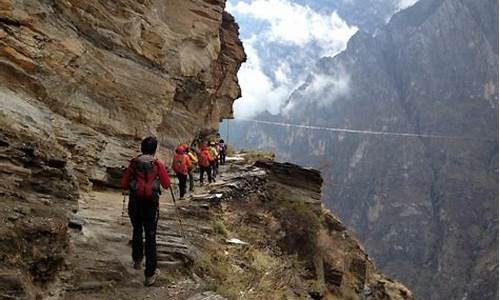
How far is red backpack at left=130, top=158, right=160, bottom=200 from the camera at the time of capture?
8352 mm

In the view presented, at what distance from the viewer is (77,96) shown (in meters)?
16.0

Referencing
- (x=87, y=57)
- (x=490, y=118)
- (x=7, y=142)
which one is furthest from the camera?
(x=490, y=118)

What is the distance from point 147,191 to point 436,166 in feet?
561

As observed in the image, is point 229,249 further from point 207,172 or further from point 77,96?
point 207,172

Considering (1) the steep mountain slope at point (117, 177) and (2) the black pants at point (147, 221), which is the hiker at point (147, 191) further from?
(1) the steep mountain slope at point (117, 177)

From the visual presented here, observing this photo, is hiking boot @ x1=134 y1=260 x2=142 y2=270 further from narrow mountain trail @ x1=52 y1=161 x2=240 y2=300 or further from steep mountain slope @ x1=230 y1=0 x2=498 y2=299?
steep mountain slope @ x1=230 y1=0 x2=498 y2=299

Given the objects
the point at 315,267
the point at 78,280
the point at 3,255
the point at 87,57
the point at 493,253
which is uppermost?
the point at 87,57

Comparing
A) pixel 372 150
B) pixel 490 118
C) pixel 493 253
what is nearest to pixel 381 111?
pixel 372 150

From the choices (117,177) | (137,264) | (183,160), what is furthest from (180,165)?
(137,264)

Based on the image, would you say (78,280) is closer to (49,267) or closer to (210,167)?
(49,267)

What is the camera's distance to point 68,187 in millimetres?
9648

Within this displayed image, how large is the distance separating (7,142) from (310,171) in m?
17.0

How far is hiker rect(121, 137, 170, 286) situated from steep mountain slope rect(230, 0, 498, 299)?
398 ft

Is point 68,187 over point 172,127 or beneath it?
beneath
